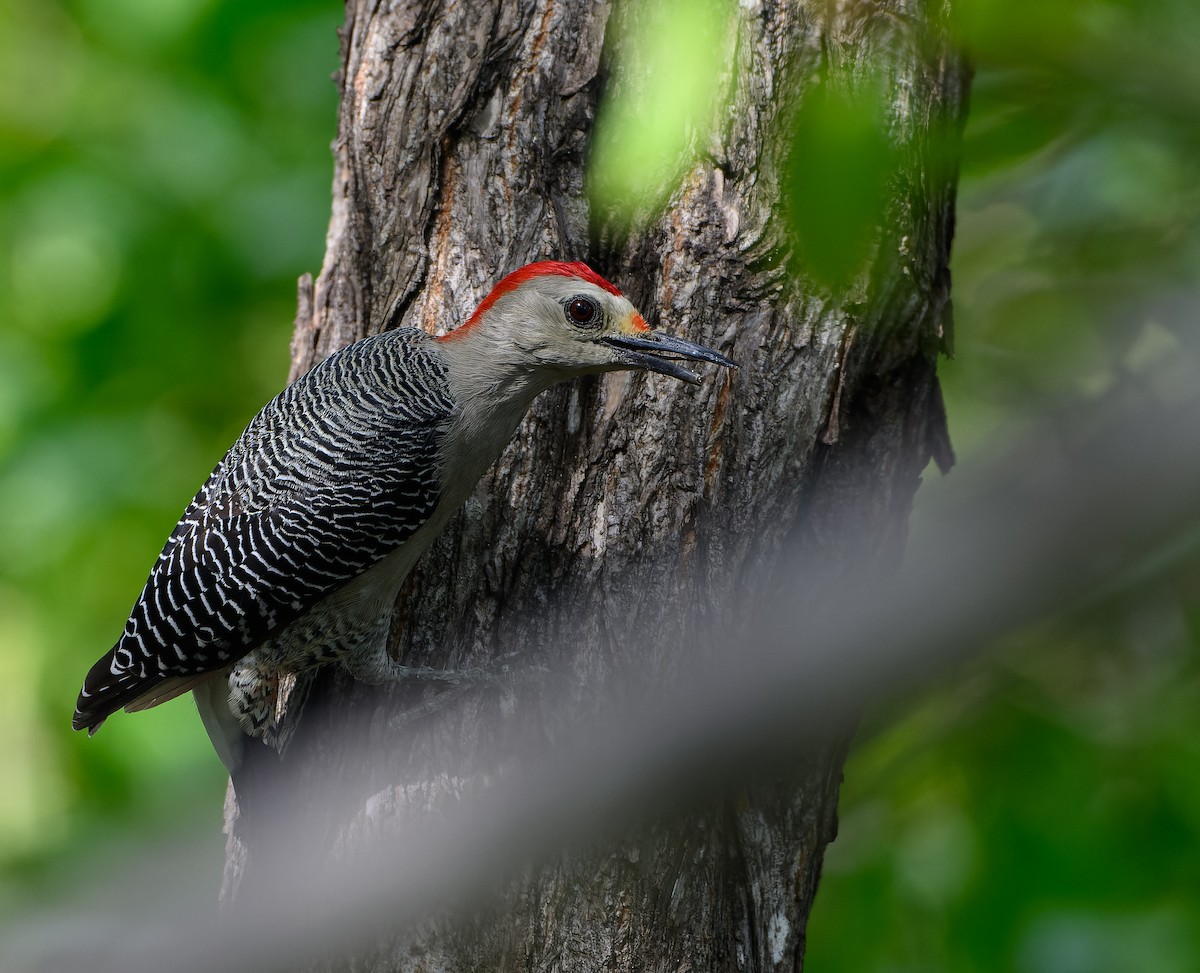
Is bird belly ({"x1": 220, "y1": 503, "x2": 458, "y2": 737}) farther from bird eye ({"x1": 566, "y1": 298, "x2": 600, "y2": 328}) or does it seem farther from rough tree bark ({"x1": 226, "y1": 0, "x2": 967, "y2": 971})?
bird eye ({"x1": 566, "y1": 298, "x2": 600, "y2": 328})

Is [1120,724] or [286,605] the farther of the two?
[286,605]

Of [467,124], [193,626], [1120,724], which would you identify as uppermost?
[467,124]

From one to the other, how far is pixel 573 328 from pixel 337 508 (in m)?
1.03

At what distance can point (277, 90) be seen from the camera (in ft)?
19.5


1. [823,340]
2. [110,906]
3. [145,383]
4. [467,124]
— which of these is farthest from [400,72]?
[110,906]

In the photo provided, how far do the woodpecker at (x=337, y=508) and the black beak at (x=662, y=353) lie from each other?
0.44 feet

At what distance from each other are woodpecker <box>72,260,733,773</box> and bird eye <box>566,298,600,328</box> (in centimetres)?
6

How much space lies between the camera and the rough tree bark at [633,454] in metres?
3.37

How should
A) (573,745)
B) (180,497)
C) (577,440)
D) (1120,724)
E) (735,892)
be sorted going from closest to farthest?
(573,745) → (1120,724) → (735,892) → (577,440) → (180,497)

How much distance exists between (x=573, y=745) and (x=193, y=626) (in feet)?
10.6

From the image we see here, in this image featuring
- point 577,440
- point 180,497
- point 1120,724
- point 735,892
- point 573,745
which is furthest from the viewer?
point 180,497

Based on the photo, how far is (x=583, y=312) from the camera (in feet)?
12.0

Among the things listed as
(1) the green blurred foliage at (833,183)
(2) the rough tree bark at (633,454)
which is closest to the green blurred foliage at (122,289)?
(2) the rough tree bark at (633,454)

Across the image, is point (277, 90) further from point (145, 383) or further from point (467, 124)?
point (467, 124)
